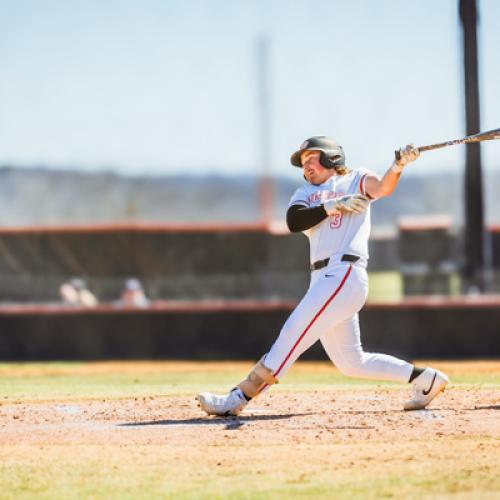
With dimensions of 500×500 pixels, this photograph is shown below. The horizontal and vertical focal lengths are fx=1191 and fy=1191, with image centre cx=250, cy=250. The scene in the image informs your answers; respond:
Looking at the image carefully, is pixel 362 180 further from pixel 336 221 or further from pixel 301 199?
pixel 301 199

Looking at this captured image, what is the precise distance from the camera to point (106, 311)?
17.3 meters

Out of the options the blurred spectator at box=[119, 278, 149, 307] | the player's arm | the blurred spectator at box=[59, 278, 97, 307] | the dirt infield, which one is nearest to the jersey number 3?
the player's arm

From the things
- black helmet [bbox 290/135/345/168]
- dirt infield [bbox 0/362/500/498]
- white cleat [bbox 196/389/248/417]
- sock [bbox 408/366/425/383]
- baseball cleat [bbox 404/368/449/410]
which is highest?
black helmet [bbox 290/135/345/168]

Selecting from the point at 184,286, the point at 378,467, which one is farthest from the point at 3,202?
the point at 378,467

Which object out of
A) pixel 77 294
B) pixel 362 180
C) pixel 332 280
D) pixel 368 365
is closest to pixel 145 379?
pixel 368 365

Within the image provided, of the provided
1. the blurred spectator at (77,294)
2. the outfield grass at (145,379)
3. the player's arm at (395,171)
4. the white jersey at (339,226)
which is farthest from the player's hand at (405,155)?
the blurred spectator at (77,294)

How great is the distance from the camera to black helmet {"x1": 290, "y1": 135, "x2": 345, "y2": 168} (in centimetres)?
711

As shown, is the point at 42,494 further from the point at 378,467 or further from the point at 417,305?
the point at 417,305

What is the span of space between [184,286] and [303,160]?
45.3ft

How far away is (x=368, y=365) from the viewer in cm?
710

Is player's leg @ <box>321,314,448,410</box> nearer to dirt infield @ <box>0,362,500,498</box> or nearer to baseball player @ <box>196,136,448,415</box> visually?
baseball player @ <box>196,136,448,415</box>

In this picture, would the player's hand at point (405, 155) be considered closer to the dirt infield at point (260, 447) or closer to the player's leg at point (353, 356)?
the player's leg at point (353, 356)

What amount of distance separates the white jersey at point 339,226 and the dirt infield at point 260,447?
1005mm

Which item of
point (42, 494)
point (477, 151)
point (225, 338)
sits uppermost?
point (477, 151)
